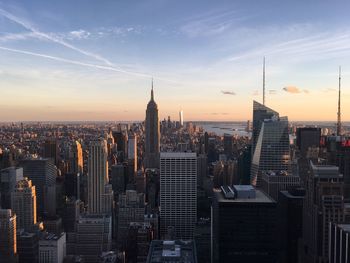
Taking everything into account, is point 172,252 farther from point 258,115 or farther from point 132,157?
point 132,157

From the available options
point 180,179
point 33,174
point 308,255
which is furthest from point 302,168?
point 33,174

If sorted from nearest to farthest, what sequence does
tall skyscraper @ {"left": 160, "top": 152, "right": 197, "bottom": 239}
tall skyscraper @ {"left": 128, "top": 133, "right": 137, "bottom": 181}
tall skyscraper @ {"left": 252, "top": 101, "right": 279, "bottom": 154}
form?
tall skyscraper @ {"left": 160, "top": 152, "right": 197, "bottom": 239}, tall skyscraper @ {"left": 252, "top": 101, "right": 279, "bottom": 154}, tall skyscraper @ {"left": 128, "top": 133, "right": 137, "bottom": 181}

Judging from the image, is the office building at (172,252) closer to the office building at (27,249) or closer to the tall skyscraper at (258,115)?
the office building at (27,249)

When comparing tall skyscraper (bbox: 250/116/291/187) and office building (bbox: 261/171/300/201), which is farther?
tall skyscraper (bbox: 250/116/291/187)

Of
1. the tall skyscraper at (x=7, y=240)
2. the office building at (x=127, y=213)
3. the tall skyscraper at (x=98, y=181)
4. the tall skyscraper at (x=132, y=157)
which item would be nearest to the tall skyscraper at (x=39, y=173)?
the tall skyscraper at (x=98, y=181)

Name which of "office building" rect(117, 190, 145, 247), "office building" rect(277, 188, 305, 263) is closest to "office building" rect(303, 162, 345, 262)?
"office building" rect(277, 188, 305, 263)

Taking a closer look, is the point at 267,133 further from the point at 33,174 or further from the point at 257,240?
the point at 33,174

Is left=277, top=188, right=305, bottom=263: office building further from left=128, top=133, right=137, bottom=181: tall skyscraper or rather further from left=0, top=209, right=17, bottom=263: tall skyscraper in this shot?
left=128, top=133, right=137, bottom=181: tall skyscraper

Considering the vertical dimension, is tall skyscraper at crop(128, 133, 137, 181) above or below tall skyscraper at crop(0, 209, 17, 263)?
above
